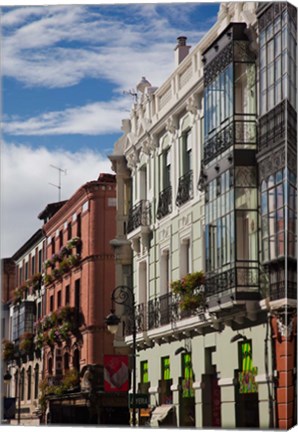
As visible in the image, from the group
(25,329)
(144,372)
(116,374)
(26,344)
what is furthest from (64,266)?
(144,372)

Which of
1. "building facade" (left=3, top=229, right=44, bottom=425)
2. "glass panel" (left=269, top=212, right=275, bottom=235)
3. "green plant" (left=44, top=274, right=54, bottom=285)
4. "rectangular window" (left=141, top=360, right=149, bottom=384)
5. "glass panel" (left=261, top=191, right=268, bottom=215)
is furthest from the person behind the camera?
"green plant" (left=44, top=274, right=54, bottom=285)

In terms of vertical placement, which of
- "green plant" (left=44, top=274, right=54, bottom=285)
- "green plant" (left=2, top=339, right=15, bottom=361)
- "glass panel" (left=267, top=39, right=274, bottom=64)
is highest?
"glass panel" (left=267, top=39, right=274, bottom=64)

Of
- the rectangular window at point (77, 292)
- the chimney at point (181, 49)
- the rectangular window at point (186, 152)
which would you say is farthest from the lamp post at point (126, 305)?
the chimney at point (181, 49)

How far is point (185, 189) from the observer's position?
13.6 m

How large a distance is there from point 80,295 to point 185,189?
187 cm

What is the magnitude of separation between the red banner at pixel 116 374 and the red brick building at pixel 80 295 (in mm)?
123

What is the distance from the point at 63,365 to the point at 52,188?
7.03ft

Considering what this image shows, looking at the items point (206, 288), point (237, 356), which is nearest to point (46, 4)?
point (206, 288)

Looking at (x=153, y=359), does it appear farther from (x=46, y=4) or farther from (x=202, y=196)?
(x=46, y=4)

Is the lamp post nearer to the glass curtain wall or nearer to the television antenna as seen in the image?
the glass curtain wall

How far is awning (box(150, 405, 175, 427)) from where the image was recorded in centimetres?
1343

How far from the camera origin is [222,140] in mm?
13016

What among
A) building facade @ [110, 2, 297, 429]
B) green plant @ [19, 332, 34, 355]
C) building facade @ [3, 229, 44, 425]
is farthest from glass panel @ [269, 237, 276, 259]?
green plant @ [19, 332, 34, 355]

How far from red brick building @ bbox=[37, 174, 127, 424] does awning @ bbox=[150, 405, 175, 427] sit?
38cm
